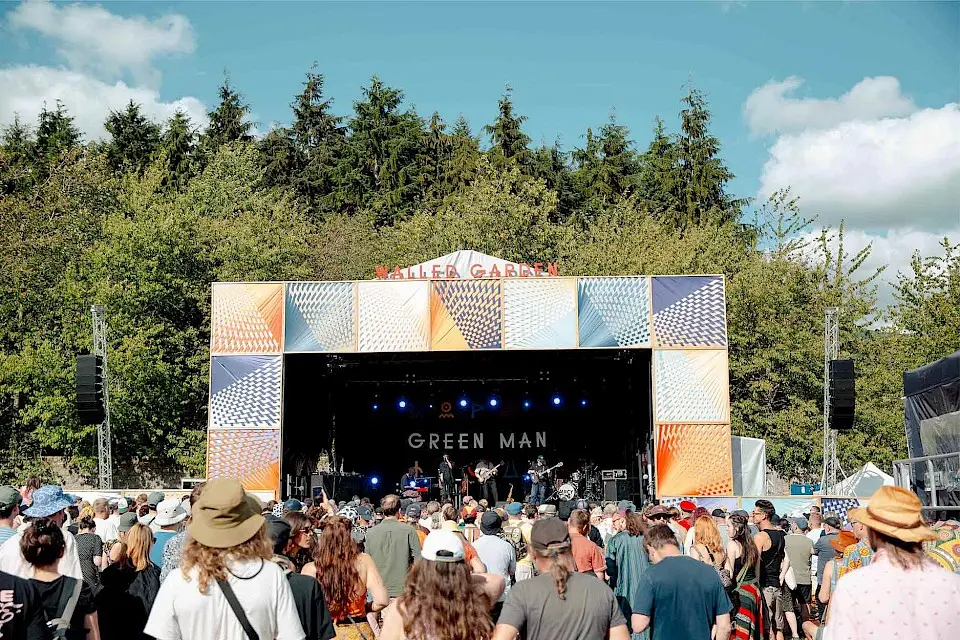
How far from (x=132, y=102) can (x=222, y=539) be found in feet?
153

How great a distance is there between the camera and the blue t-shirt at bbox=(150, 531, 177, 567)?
6.62m

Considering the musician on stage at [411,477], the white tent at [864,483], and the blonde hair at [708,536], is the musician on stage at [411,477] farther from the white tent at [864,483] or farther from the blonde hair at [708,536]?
the blonde hair at [708,536]

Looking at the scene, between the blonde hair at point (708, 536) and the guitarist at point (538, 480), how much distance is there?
50.7 feet

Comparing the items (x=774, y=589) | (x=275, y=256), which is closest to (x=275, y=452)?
(x=774, y=589)

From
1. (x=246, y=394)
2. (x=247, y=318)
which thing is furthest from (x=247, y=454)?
(x=247, y=318)

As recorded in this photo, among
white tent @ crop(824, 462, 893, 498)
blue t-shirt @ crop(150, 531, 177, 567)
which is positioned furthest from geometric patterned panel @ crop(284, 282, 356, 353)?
blue t-shirt @ crop(150, 531, 177, 567)

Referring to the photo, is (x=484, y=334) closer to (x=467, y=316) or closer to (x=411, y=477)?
(x=467, y=316)

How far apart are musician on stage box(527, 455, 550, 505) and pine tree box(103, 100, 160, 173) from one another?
2908 centimetres

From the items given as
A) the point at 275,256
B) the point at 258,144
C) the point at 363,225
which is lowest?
the point at 275,256

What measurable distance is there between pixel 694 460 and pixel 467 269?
272 inches

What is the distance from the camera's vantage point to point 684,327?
19406mm

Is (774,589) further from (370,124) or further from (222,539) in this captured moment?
(370,124)

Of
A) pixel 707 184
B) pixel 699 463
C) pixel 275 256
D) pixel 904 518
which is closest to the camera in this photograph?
pixel 904 518

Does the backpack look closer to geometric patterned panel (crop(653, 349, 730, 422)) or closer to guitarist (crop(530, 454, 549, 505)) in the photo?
geometric patterned panel (crop(653, 349, 730, 422))
